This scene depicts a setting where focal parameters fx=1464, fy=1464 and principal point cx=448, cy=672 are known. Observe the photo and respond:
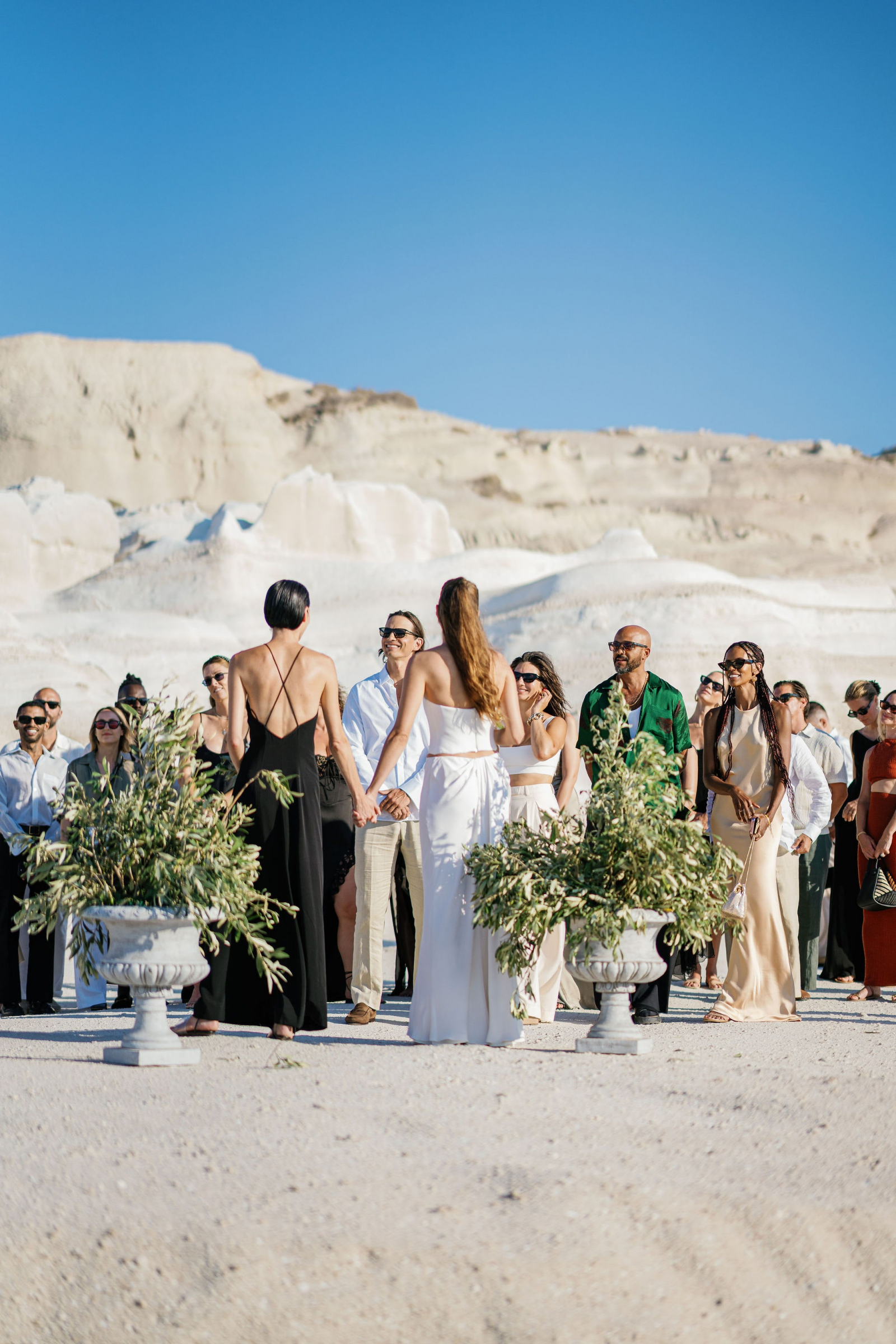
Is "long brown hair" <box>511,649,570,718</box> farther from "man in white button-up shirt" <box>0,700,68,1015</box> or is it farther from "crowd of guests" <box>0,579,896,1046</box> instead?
"man in white button-up shirt" <box>0,700,68,1015</box>

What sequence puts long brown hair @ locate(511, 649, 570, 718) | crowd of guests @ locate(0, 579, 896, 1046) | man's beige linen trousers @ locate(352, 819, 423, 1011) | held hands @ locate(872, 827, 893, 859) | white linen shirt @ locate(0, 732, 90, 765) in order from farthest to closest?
1. white linen shirt @ locate(0, 732, 90, 765)
2. held hands @ locate(872, 827, 893, 859)
3. long brown hair @ locate(511, 649, 570, 718)
4. man's beige linen trousers @ locate(352, 819, 423, 1011)
5. crowd of guests @ locate(0, 579, 896, 1046)

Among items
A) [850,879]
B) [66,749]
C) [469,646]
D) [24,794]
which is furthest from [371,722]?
[66,749]

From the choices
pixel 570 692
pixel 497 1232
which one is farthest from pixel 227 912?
pixel 570 692

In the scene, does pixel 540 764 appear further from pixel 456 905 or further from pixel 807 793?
pixel 807 793

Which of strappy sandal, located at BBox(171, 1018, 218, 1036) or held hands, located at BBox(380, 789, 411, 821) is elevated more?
held hands, located at BBox(380, 789, 411, 821)

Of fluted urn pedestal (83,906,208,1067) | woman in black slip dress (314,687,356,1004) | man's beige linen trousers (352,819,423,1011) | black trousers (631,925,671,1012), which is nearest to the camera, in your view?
fluted urn pedestal (83,906,208,1067)

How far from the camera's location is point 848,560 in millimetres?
83375

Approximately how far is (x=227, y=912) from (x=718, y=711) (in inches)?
116

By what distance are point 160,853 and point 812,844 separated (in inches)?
176

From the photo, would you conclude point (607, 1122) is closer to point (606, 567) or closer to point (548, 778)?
point (548, 778)

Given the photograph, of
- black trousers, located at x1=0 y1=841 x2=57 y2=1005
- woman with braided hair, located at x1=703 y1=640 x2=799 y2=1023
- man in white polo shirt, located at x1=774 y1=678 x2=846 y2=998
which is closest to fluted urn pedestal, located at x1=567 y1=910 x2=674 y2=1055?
woman with braided hair, located at x1=703 y1=640 x2=799 y2=1023

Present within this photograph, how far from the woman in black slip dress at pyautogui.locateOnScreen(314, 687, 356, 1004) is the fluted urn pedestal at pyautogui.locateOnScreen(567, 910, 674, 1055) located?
220 centimetres

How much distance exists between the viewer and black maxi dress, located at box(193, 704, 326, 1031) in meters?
5.92

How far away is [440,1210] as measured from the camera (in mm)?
3773
